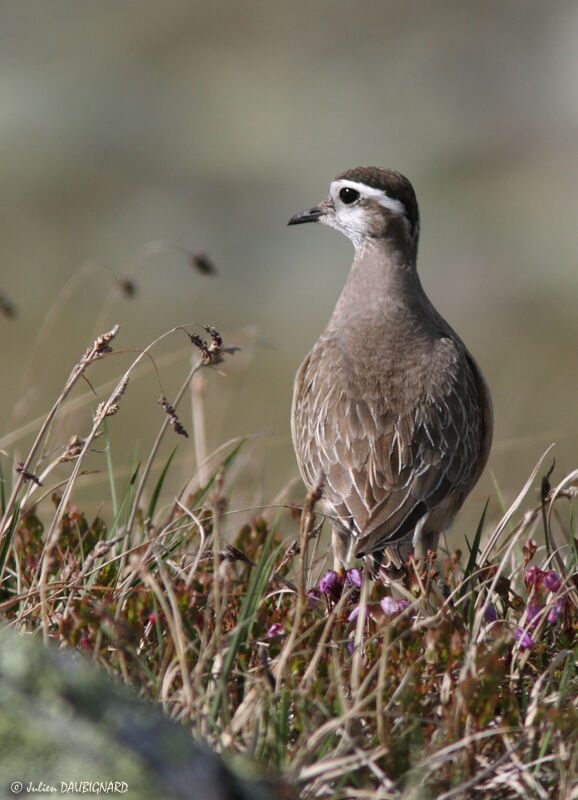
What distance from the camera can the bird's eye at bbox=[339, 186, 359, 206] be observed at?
6445 mm

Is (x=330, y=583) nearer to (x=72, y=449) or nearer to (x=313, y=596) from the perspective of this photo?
(x=313, y=596)

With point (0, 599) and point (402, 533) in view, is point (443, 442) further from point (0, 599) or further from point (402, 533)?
point (0, 599)

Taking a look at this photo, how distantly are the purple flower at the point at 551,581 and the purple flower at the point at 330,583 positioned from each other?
2.46 ft

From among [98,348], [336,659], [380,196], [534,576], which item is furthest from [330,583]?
[380,196]

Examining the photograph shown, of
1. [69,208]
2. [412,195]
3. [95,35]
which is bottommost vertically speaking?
[69,208]

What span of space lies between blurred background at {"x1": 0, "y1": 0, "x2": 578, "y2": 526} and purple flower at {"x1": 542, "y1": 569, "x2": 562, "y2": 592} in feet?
43.4

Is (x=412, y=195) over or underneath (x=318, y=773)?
over

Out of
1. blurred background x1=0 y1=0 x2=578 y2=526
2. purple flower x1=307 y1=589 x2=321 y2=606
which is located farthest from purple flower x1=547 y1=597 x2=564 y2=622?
blurred background x1=0 y1=0 x2=578 y2=526

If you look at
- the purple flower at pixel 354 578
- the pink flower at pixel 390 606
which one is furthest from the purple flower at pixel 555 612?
the purple flower at pixel 354 578

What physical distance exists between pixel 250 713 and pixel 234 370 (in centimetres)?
368

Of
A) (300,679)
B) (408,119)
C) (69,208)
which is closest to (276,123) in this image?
(408,119)

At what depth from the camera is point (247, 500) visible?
6160mm

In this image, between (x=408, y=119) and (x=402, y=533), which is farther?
(x=408, y=119)

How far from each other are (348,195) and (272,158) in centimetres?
1737
